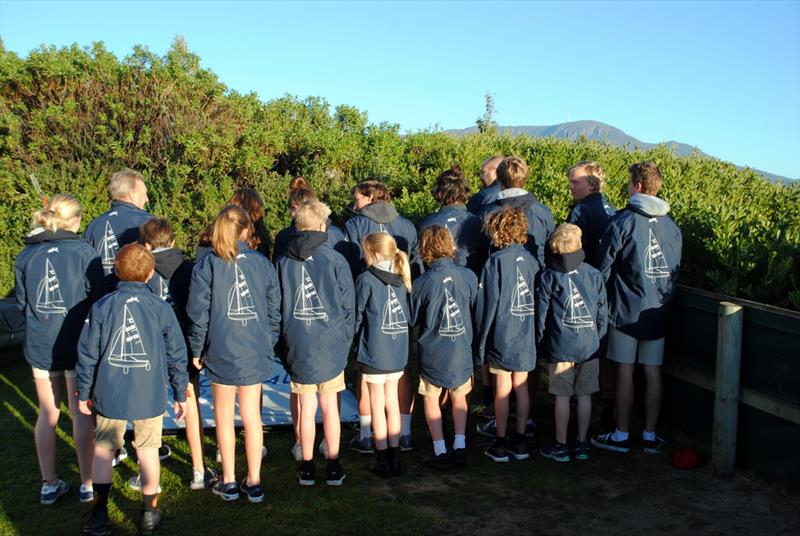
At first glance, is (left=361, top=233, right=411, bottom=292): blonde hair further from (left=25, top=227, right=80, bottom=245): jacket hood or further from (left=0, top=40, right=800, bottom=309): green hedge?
(left=0, top=40, right=800, bottom=309): green hedge

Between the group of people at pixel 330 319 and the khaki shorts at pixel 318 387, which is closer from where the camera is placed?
the group of people at pixel 330 319

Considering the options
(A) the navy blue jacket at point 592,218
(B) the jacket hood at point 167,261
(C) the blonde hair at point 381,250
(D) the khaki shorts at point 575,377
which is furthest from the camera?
(A) the navy blue jacket at point 592,218

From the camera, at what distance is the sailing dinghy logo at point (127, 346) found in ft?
15.1

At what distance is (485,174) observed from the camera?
757cm

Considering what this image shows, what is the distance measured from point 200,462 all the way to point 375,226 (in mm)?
2515

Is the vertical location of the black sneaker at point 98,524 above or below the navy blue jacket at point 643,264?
below

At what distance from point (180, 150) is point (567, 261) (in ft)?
23.6

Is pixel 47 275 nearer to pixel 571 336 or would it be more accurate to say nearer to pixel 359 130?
pixel 571 336

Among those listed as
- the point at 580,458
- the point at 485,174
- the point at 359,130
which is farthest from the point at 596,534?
the point at 359,130

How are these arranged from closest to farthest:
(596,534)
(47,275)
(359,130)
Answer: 1. (596,534)
2. (47,275)
3. (359,130)

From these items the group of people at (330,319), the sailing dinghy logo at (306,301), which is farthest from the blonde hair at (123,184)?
the sailing dinghy logo at (306,301)

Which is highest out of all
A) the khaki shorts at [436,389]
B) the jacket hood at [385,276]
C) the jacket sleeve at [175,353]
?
the jacket hood at [385,276]

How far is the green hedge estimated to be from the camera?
10469 millimetres

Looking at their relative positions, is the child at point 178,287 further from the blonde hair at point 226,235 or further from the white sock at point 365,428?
the white sock at point 365,428
